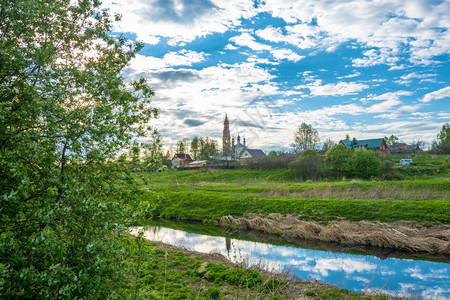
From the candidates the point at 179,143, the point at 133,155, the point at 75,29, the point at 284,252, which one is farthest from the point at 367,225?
the point at 179,143

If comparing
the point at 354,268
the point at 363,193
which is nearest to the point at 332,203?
the point at 363,193

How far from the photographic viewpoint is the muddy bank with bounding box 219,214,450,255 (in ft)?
55.2

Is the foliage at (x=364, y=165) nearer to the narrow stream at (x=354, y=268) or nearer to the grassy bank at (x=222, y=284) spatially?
A: the narrow stream at (x=354, y=268)

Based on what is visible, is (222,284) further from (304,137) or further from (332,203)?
(304,137)

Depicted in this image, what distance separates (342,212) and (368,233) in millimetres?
4106

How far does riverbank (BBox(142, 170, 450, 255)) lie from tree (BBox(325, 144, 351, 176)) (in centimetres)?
1846

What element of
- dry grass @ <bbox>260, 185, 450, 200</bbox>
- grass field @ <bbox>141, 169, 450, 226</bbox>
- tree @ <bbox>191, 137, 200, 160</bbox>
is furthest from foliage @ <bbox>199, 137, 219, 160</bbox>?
dry grass @ <bbox>260, 185, 450, 200</bbox>

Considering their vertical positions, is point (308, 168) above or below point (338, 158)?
below

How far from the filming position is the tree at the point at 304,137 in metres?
75.2

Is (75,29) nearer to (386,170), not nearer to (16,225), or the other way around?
(16,225)

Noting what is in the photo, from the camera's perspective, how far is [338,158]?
4956 centimetres

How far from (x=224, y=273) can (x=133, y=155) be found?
23.6ft

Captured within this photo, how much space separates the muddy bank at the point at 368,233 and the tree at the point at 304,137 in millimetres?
54200

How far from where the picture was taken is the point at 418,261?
50.7 ft
